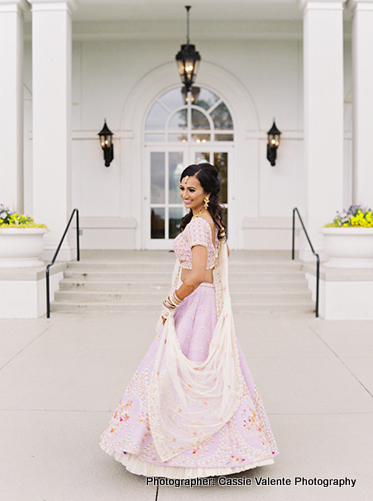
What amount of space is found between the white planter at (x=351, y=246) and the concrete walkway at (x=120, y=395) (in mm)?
1155

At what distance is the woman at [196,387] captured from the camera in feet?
8.67

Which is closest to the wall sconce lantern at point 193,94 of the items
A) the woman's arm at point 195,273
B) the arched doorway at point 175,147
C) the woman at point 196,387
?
the arched doorway at point 175,147

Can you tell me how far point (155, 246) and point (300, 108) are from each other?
4.89 m

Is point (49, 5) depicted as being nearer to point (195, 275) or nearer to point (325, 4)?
point (325, 4)

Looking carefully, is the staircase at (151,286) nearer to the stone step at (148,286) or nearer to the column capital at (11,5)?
the stone step at (148,286)

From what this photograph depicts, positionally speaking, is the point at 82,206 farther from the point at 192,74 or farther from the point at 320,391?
the point at 320,391

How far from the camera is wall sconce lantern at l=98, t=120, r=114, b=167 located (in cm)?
1212

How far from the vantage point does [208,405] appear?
8.91 feet

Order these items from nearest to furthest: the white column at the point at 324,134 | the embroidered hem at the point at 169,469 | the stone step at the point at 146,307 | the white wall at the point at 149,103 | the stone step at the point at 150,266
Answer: the embroidered hem at the point at 169,469 → the stone step at the point at 146,307 → the stone step at the point at 150,266 → the white column at the point at 324,134 → the white wall at the point at 149,103

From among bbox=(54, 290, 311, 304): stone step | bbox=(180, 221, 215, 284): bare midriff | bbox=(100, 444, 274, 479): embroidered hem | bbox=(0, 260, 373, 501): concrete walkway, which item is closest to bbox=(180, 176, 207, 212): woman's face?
bbox=(180, 221, 215, 284): bare midriff

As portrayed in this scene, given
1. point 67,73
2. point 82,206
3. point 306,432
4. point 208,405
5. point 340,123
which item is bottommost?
point 306,432

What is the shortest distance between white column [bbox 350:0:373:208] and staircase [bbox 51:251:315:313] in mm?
1982

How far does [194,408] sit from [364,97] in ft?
26.5

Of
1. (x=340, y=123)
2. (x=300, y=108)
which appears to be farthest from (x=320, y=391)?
(x=300, y=108)
